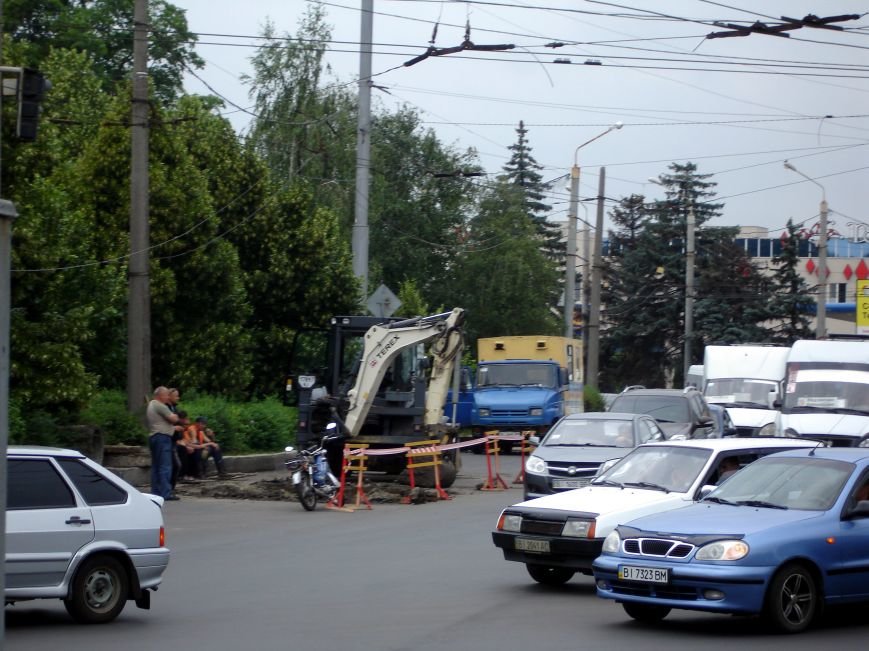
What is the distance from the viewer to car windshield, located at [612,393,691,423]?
26.7 m

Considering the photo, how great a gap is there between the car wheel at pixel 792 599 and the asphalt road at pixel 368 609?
0.13 metres

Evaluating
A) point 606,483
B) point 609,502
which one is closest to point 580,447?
point 606,483

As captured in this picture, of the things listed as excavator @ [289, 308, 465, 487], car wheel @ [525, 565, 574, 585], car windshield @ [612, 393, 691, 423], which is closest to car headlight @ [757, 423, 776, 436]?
car windshield @ [612, 393, 691, 423]

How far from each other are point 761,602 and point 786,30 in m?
11.3

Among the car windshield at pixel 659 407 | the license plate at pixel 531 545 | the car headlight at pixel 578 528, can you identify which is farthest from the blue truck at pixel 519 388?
the car headlight at pixel 578 528

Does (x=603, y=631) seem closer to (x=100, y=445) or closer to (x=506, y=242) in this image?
(x=100, y=445)

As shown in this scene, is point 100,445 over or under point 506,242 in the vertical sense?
under

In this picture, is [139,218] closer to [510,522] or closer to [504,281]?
[510,522]

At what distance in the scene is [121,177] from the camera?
29.0 metres

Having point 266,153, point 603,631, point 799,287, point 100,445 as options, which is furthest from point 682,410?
point 799,287

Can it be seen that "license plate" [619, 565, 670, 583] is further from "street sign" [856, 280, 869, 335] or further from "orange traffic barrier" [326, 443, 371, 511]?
"street sign" [856, 280, 869, 335]

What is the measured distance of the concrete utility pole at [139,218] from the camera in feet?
74.0

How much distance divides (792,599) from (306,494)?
11.9 m

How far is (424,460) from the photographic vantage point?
23.9 metres
